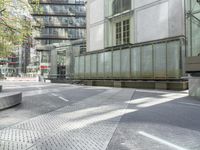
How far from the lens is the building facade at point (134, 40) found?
63.6 ft

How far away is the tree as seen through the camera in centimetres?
1027

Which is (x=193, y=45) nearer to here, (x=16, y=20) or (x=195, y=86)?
(x=195, y=86)

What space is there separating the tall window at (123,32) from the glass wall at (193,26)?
1091 centimetres

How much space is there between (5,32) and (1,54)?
6.99 ft

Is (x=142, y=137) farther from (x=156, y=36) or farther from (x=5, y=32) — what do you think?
(x=156, y=36)

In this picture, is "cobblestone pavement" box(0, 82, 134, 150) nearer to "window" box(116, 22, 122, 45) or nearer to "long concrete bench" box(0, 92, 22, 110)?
"long concrete bench" box(0, 92, 22, 110)

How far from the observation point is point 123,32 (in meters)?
26.5

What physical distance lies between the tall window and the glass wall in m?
10.9

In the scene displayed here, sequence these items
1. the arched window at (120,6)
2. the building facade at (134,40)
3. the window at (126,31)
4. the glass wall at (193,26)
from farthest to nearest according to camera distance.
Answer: the window at (126,31) < the arched window at (120,6) < the building facade at (134,40) < the glass wall at (193,26)

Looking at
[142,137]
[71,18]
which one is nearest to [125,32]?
[142,137]

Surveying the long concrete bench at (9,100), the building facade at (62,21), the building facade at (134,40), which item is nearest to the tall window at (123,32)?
the building facade at (134,40)

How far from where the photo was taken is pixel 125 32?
26219 mm

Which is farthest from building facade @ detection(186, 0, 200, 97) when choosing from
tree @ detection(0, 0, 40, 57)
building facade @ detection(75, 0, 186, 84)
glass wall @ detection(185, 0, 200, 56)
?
tree @ detection(0, 0, 40, 57)

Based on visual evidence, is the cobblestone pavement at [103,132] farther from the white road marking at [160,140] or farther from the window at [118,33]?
the window at [118,33]
